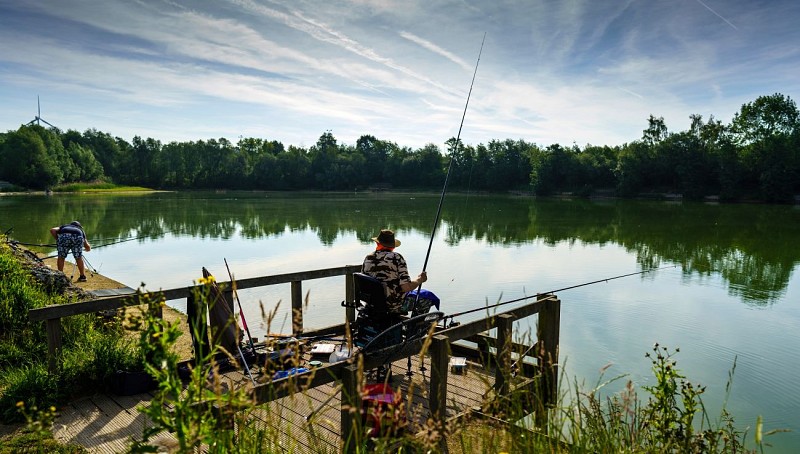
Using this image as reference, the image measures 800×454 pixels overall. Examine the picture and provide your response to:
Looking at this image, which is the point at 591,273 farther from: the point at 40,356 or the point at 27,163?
the point at 27,163

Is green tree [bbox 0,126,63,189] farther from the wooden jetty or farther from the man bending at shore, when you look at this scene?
the wooden jetty

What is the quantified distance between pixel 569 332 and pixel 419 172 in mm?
86663

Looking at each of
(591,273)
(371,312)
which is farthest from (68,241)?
(591,273)

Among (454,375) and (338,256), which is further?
(338,256)

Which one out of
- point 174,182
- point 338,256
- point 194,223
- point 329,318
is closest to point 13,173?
point 174,182

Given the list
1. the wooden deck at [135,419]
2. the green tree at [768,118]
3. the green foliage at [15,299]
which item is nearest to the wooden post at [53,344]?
the wooden deck at [135,419]

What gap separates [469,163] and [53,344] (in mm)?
82348

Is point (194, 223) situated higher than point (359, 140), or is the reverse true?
point (359, 140)

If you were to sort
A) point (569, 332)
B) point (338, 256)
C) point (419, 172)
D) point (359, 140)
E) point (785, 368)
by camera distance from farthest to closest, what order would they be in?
point (359, 140), point (419, 172), point (338, 256), point (569, 332), point (785, 368)

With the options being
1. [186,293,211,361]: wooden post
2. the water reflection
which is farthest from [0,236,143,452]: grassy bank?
the water reflection

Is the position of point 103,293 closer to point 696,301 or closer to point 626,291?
point 626,291

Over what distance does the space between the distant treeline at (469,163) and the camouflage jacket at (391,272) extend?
2667 cm

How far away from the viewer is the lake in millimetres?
7730

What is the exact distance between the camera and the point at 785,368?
300 inches
